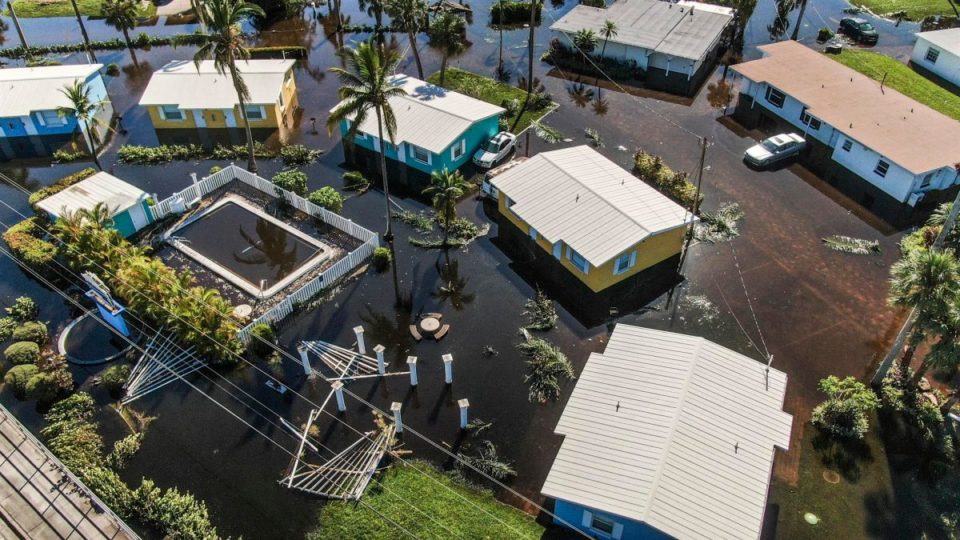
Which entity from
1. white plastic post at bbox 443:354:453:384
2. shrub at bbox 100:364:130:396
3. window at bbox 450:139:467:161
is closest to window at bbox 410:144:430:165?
window at bbox 450:139:467:161

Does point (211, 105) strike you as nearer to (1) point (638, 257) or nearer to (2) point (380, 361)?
(2) point (380, 361)

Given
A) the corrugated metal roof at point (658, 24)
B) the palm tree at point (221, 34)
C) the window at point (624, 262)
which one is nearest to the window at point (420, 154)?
the palm tree at point (221, 34)

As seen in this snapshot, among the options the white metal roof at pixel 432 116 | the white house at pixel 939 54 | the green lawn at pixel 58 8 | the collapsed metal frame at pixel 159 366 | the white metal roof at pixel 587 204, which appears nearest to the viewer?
the collapsed metal frame at pixel 159 366

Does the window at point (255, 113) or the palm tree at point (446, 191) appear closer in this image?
the palm tree at point (446, 191)

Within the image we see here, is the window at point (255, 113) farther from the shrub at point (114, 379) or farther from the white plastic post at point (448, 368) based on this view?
the white plastic post at point (448, 368)

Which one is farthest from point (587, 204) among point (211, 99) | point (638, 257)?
point (211, 99)

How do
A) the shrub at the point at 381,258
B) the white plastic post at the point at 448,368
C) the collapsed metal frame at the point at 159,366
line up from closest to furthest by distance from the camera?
the white plastic post at the point at 448,368, the collapsed metal frame at the point at 159,366, the shrub at the point at 381,258
